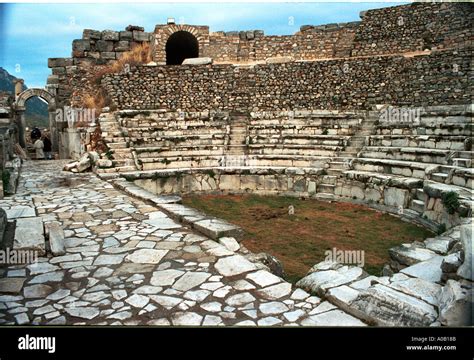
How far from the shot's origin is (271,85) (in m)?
14.3

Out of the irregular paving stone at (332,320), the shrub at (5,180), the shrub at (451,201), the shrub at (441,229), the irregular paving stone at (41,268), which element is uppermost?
the shrub at (5,180)

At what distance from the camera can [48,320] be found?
125 inches

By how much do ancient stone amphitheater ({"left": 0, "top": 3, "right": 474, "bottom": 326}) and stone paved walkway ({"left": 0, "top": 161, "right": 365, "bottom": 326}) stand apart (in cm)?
2

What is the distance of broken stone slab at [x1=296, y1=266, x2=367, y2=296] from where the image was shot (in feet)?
12.3

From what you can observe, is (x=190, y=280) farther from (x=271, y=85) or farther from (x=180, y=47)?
(x=180, y=47)

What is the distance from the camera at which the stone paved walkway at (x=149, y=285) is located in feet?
10.6

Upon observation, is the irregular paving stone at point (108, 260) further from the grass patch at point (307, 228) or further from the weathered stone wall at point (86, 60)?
the weathered stone wall at point (86, 60)

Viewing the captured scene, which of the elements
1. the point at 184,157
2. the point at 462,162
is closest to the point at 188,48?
the point at 184,157

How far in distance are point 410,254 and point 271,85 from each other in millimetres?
10435

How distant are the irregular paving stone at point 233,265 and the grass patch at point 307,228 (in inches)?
32.7

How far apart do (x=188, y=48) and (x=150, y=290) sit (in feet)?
57.9

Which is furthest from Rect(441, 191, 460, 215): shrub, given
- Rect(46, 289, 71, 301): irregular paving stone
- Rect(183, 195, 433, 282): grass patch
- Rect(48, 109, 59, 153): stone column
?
Rect(48, 109, 59, 153): stone column

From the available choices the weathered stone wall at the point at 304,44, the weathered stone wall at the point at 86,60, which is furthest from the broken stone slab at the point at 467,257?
the weathered stone wall at the point at 86,60
